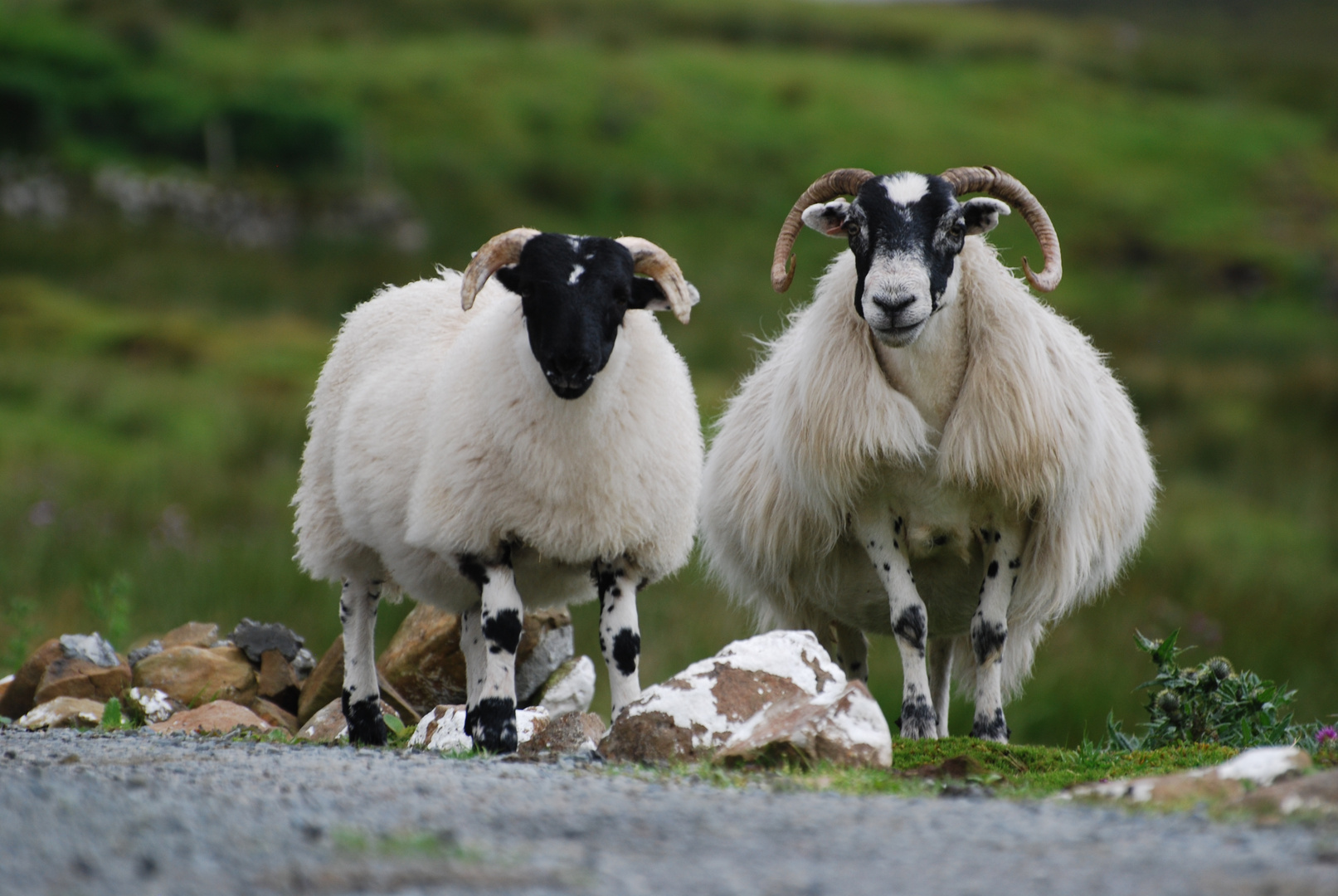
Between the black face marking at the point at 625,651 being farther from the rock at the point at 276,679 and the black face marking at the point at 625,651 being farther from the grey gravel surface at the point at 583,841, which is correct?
the rock at the point at 276,679

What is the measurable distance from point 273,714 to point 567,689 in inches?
58.4

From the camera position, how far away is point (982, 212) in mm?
6297

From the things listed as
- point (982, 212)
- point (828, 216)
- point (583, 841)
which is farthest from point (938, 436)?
point (583, 841)

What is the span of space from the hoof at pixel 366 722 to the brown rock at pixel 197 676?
680mm

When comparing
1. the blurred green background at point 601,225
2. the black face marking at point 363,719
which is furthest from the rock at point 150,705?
the blurred green background at point 601,225

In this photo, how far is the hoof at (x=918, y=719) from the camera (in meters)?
6.11

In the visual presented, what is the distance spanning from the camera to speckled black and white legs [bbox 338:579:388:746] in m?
6.54

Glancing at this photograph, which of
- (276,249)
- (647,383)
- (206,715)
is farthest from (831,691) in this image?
(276,249)

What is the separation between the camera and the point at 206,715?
629 cm

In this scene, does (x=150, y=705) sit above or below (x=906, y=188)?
below

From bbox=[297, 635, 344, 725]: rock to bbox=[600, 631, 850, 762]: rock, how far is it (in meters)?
2.45

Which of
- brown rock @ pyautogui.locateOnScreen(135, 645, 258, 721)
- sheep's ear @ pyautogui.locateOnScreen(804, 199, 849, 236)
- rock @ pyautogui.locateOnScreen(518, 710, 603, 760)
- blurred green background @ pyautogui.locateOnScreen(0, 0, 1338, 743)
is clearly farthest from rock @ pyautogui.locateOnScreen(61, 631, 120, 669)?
sheep's ear @ pyautogui.locateOnScreen(804, 199, 849, 236)

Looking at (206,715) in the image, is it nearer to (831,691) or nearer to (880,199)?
(831,691)

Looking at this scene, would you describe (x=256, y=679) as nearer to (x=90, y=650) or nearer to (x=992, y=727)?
(x=90, y=650)
